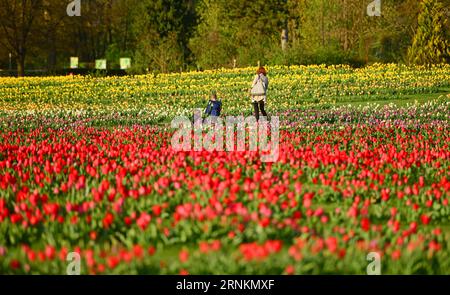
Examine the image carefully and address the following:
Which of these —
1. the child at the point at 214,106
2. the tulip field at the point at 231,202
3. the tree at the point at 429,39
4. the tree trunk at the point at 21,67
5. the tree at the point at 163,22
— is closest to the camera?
the tulip field at the point at 231,202

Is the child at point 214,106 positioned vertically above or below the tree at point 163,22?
below

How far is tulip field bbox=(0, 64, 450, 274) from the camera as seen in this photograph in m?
5.43

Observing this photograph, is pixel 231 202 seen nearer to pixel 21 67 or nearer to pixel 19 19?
pixel 21 67

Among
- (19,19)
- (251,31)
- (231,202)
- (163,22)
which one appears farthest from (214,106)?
(163,22)

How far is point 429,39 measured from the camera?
38531mm

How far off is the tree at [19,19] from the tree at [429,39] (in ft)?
90.6

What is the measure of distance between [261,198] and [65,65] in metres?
72.7

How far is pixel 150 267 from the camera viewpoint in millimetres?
5570

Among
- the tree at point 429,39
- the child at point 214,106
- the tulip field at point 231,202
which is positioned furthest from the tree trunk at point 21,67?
the child at point 214,106

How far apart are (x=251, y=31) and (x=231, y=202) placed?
47145 millimetres

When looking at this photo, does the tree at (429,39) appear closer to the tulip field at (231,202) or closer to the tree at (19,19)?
the tulip field at (231,202)

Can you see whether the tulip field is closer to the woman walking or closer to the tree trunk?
the woman walking

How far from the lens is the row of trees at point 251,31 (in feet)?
138
